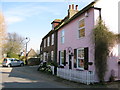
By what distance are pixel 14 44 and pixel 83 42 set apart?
51424 millimetres

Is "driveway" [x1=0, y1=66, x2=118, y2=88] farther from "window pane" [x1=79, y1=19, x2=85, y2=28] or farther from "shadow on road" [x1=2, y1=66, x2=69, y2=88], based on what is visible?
"window pane" [x1=79, y1=19, x2=85, y2=28]

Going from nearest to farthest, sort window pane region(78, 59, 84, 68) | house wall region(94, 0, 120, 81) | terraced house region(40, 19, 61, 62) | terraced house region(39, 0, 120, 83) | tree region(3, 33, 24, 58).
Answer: terraced house region(39, 0, 120, 83) → house wall region(94, 0, 120, 81) → window pane region(78, 59, 84, 68) → terraced house region(40, 19, 61, 62) → tree region(3, 33, 24, 58)

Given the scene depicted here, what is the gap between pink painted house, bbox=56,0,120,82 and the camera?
1166 cm

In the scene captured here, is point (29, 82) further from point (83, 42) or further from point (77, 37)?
point (77, 37)

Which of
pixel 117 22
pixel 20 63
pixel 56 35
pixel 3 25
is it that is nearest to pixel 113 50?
pixel 117 22

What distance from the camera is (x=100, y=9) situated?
11805mm

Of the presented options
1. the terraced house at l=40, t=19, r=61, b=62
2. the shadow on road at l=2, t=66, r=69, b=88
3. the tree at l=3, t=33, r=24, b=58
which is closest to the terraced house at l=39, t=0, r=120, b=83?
the shadow on road at l=2, t=66, r=69, b=88

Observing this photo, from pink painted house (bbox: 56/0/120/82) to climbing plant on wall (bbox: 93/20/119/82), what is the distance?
0.48m

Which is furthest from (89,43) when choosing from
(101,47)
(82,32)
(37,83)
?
(37,83)

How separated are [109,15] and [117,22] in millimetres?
903

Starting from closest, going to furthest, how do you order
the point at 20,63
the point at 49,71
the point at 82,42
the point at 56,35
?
the point at 82,42
the point at 49,71
the point at 56,35
the point at 20,63

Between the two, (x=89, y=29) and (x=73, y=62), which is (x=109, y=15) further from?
(x=73, y=62)

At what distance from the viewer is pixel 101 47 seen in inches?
425

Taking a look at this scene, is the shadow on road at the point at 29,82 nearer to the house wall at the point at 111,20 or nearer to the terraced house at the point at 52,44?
the house wall at the point at 111,20
